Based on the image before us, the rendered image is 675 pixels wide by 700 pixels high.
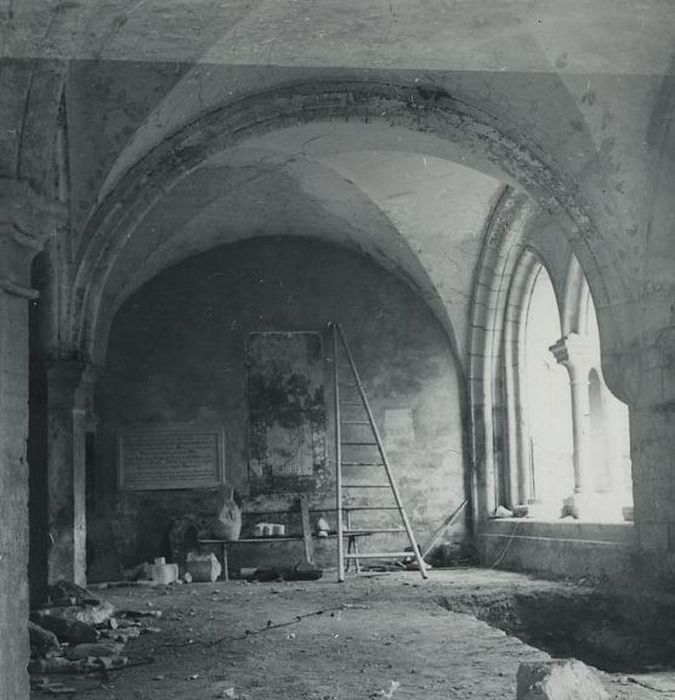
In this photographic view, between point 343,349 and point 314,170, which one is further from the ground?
point 314,170

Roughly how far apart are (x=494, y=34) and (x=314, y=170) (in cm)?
355

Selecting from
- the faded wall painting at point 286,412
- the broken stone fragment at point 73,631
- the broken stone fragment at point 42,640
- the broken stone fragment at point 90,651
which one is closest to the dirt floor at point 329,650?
the broken stone fragment at point 90,651

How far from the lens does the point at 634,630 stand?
713 cm

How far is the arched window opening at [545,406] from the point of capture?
36.6 ft

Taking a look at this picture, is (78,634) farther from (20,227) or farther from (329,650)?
(20,227)

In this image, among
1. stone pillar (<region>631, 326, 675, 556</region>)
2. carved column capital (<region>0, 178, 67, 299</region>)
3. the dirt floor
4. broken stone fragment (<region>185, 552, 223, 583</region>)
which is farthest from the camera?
broken stone fragment (<region>185, 552, 223, 583</region>)

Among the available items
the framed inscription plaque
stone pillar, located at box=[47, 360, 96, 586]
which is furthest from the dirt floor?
the framed inscription plaque

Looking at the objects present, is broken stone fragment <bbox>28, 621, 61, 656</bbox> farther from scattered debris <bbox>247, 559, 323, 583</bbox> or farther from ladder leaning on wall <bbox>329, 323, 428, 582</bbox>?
ladder leaning on wall <bbox>329, 323, 428, 582</bbox>

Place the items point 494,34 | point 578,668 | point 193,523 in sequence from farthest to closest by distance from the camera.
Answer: point 193,523, point 494,34, point 578,668

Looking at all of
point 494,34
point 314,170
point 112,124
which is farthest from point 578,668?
point 314,170

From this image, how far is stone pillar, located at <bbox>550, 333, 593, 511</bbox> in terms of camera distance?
955cm

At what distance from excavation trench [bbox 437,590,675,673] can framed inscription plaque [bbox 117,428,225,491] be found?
4630 millimetres

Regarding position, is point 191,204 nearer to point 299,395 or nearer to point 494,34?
point 299,395

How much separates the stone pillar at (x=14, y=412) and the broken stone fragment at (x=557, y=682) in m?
2.05
